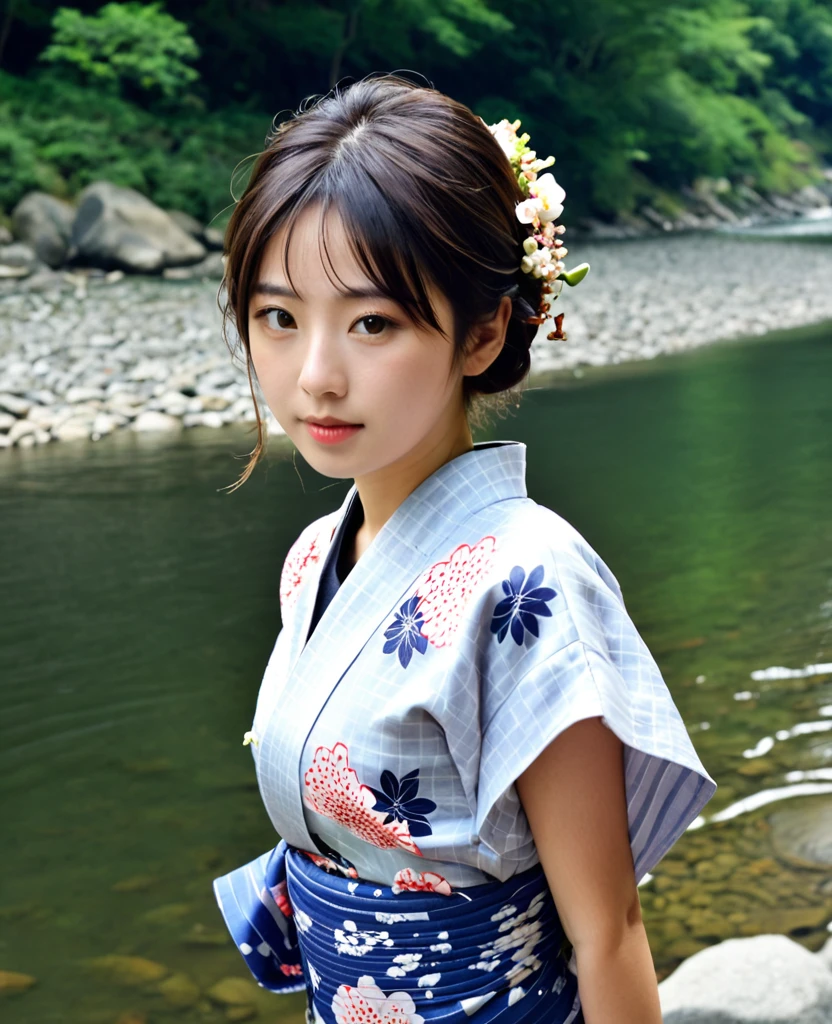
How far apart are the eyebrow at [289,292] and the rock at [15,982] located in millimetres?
1860

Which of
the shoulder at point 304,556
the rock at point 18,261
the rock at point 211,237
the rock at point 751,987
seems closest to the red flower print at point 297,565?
the shoulder at point 304,556

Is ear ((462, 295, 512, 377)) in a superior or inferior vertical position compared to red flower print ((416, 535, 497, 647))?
superior

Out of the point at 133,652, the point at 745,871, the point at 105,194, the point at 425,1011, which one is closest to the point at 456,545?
the point at 425,1011

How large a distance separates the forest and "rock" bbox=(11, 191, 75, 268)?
1.00 ft

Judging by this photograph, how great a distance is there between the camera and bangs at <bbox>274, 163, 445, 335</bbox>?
971 millimetres

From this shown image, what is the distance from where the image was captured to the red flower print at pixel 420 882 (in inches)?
39.6

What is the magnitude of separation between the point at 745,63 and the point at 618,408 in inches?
811

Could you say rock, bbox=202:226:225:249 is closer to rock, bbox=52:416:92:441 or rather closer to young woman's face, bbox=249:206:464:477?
rock, bbox=52:416:92:441

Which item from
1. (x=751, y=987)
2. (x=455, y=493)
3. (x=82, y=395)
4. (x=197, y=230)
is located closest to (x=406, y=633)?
(x=455, y=493)

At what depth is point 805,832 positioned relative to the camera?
273 cm

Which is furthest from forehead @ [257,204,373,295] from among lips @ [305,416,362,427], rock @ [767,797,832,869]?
rock @ [767,797,832,869]

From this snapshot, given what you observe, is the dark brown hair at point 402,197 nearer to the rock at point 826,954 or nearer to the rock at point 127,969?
the rock at point 826,954

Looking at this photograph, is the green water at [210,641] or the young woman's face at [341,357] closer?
the young woman's face at [341,357]

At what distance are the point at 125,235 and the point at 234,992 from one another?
1178 centimetres
